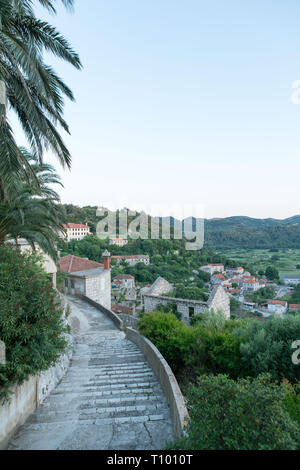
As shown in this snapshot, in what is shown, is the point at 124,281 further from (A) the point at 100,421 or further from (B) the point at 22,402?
(A) the point at 100,421

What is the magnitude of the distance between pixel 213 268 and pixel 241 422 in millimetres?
61488

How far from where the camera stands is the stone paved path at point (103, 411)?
4207 mm

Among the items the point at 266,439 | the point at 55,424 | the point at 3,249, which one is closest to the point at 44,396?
the point at 55,424

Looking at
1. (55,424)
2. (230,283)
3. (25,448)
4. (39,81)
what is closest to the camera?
(25,448)

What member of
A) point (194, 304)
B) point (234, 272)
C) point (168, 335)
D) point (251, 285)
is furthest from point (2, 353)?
point (234, 272)

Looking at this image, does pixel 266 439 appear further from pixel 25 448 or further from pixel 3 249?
pixel 3 249

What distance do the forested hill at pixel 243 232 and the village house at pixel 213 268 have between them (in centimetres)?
628

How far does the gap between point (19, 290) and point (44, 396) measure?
8.74 feet

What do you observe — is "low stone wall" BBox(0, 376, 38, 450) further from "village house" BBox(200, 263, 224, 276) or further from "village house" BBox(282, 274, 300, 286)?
"village house" BBox(282, 274, 300, 286)

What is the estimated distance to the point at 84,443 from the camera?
415 centimetres

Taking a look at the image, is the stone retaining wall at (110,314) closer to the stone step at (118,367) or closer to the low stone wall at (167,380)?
the low stone wall at (167,380)

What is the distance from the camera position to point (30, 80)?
5914 mm

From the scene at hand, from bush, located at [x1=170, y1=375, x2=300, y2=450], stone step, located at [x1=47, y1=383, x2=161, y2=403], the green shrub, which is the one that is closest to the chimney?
the green shrub

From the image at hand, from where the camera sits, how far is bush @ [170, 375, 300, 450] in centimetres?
260
